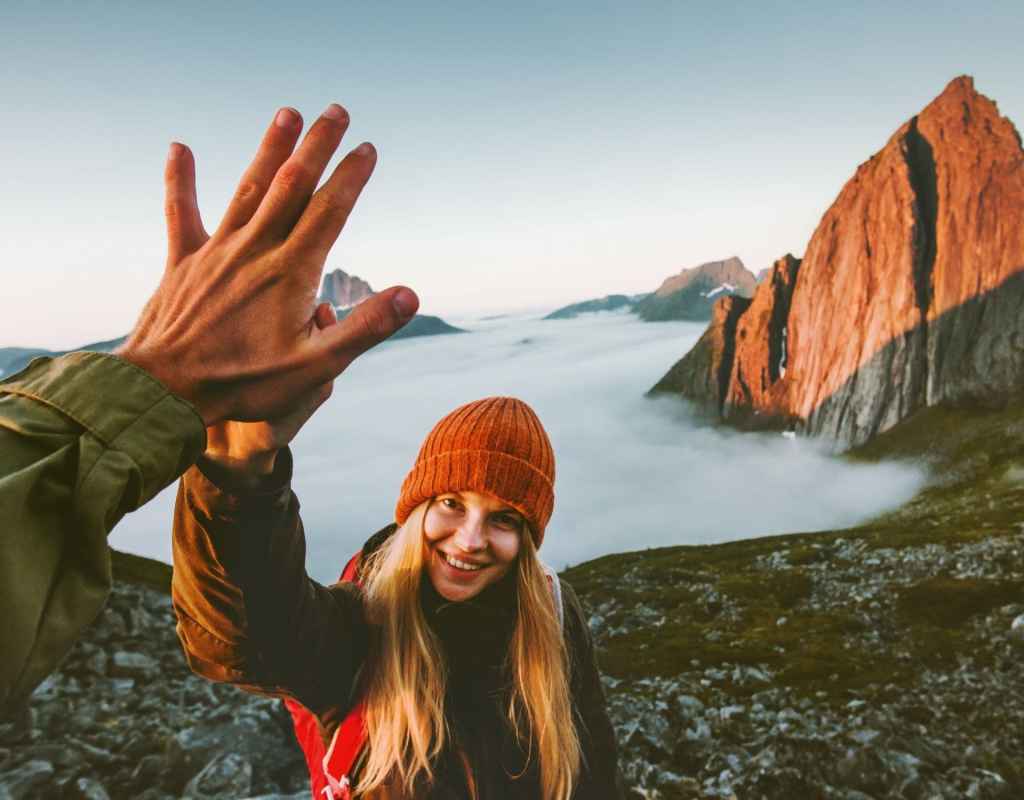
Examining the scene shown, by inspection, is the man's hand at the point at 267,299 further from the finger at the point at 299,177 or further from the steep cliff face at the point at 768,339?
the steep cliff face at the point at 768,339

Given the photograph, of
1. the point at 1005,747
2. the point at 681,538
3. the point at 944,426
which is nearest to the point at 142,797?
the point at 1005,747

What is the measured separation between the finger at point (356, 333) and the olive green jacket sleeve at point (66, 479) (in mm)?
427

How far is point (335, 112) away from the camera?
2029 mm

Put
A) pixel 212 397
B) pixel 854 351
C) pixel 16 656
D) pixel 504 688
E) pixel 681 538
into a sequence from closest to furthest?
1. pixel 16 656
2. pixel 212 397
3. pixel 504 688
4. pixel 854 351
5. pixel 681 538

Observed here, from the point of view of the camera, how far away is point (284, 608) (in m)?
2.75

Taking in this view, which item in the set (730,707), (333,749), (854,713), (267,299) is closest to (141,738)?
(333,749)

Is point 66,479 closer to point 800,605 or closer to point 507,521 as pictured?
point 507,521

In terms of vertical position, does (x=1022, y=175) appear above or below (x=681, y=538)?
above

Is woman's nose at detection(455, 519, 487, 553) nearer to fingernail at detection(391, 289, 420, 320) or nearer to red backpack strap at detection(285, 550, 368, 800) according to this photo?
red backpack strap at detection(285, 550, 368, 800)

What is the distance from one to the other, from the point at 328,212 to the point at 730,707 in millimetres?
17798

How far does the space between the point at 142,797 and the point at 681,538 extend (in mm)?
147087

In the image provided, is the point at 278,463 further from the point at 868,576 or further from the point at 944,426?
the point at 944,426

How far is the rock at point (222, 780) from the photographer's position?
32.2 ft

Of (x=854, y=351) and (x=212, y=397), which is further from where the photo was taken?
(x=854, y=351)
